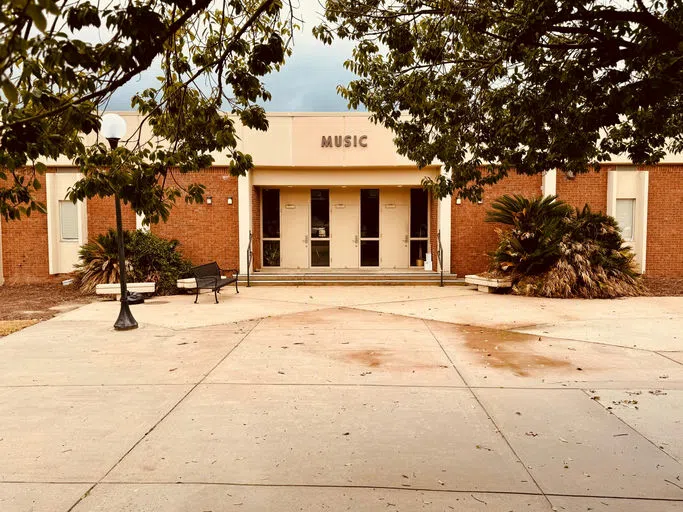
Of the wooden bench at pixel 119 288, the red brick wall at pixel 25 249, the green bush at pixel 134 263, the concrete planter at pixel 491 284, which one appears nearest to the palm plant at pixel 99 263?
the green bush at pixel 134 263

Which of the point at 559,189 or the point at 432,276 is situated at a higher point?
the point at 559,189

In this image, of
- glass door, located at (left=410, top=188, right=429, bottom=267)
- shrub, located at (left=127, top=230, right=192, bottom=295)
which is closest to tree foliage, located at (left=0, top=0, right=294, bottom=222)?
shrub, located at (left=127, top=230, right=192, bottom=295)

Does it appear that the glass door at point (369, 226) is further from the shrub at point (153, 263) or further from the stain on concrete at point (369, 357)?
the stain on concrete at point (369, 357)

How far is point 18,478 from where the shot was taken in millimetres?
3320

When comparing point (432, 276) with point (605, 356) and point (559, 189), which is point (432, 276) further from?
point (605, 356)

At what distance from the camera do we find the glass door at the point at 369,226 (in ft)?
A: 55.3

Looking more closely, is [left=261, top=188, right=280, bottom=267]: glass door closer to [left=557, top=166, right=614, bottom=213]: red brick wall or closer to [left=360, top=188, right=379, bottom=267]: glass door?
[left=360, top=188, right=379, bottom=267]: glass door

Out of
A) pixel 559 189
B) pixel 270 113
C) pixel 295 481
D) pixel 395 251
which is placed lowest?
pixel 295 481

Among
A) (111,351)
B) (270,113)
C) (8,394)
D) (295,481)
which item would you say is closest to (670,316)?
(295,481)

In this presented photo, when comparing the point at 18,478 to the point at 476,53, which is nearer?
the point at 18,478

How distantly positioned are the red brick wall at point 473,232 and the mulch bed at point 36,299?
1057 centimetres

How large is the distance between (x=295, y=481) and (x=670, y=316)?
908 centimetres

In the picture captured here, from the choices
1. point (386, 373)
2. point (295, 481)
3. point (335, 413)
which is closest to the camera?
point (295, 481)

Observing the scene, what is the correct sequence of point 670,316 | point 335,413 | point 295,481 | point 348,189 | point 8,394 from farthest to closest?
point 348,189 < point 670,316 < point 8,394 < point 335,413 < point 295,481
